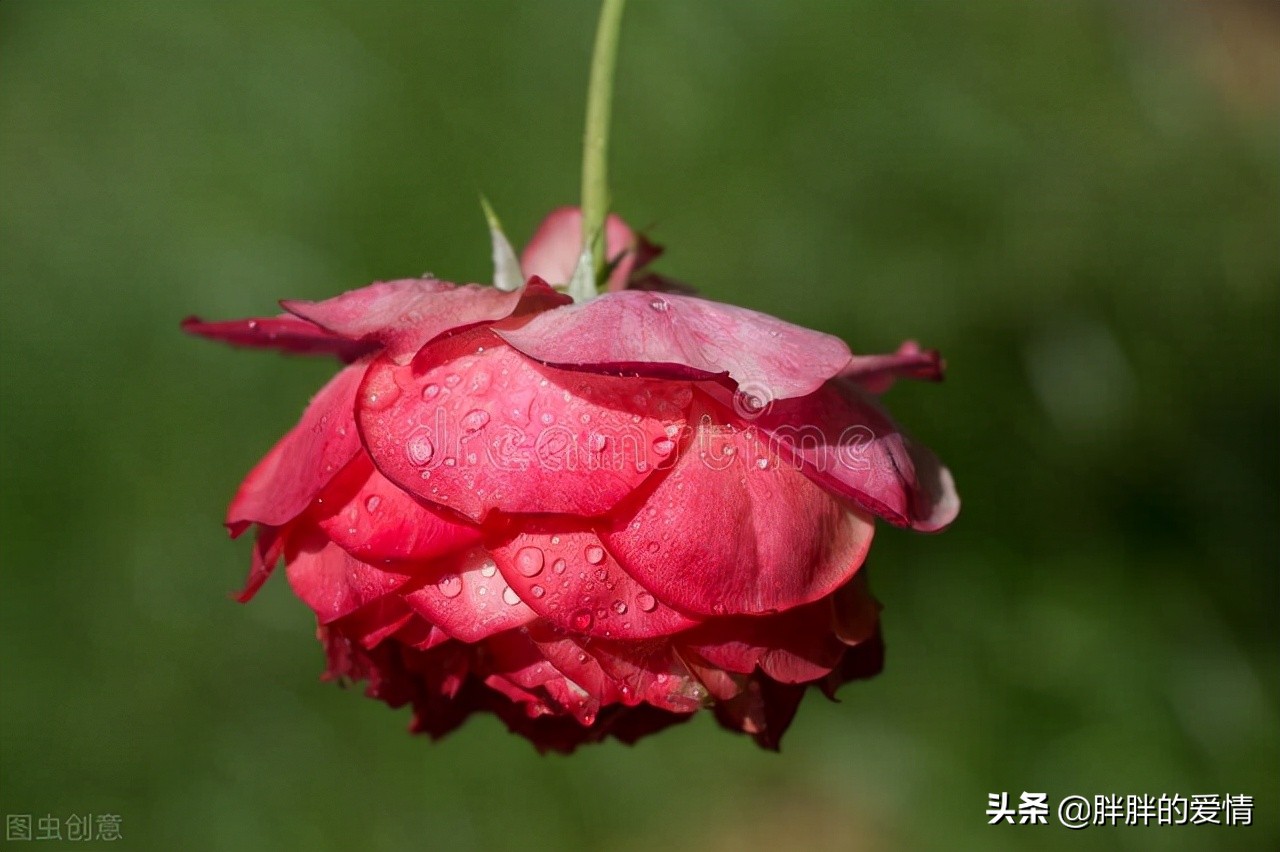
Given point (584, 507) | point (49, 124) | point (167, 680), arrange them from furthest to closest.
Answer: point (49, 124)
point (167, 680)
point (584, 507)

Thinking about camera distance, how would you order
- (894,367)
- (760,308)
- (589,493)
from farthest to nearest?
(760,308) → (894,367) → (589,493)

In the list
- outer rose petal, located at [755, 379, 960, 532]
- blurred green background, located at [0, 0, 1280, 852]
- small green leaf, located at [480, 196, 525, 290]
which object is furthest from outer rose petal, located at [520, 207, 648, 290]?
blurred green background, located at [0, 0, 1280, 852]

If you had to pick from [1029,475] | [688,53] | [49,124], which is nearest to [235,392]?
[49,124]

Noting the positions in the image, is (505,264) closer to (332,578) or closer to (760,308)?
(332,578)

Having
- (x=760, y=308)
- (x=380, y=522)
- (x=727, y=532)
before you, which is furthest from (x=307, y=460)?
(x=760, y=308)

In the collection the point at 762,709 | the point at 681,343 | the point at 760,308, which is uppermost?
the point at 760,308

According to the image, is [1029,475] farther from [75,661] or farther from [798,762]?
[75,661]

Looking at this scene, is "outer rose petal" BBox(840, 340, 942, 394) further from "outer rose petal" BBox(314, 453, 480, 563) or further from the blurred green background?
the blurred green background
